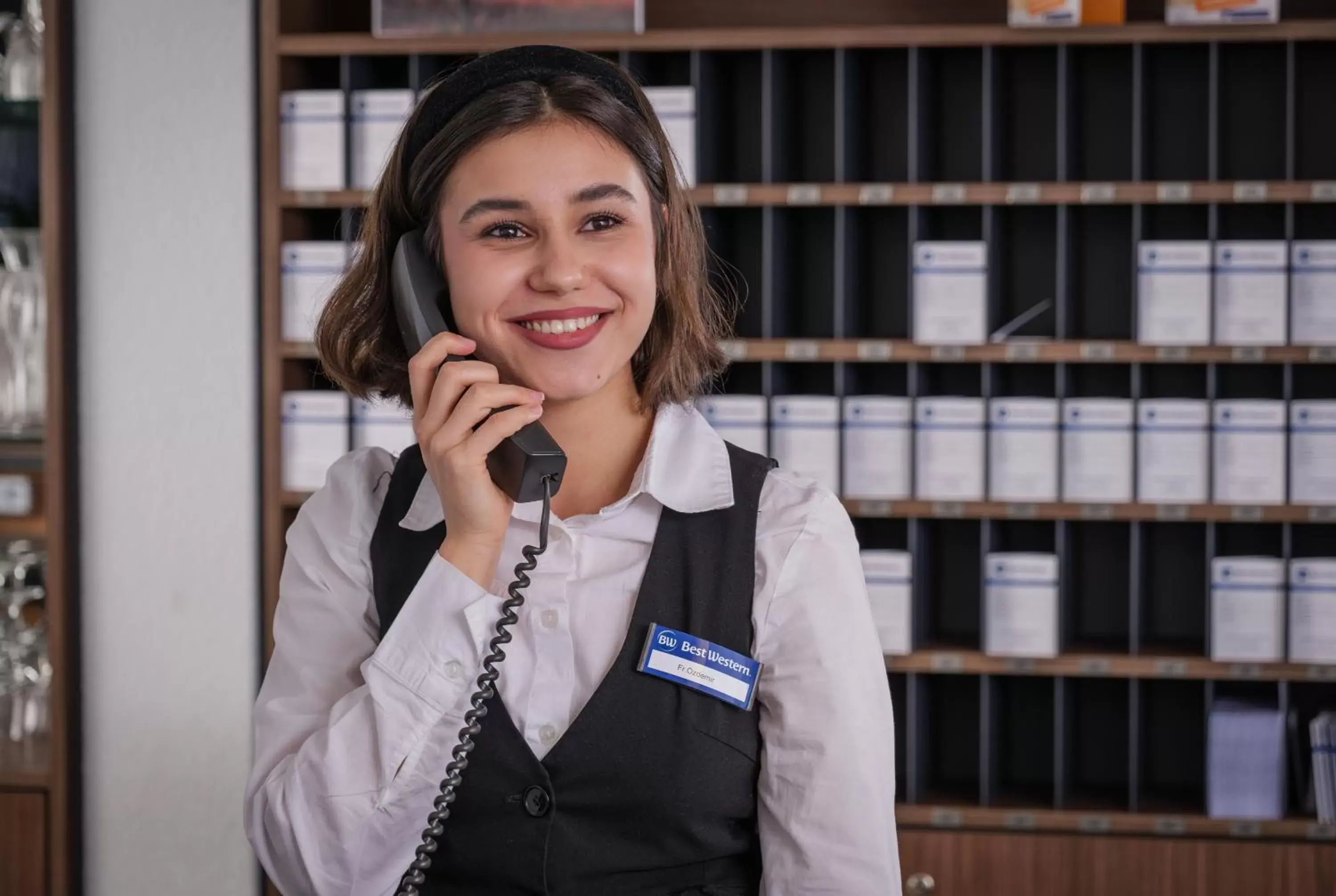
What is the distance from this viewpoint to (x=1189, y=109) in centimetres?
313

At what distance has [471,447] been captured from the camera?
1187 mm

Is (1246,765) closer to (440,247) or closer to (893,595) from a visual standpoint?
(893,595)

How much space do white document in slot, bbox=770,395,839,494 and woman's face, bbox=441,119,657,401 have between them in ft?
5.28

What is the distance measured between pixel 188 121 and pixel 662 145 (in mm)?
2079

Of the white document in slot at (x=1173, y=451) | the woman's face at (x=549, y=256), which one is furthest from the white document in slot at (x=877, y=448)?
the woman's face at (x=549, y=256)

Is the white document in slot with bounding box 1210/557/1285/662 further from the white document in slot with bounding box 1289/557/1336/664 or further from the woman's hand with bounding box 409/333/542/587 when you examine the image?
the woman's hand with bounding box 409/333/542/587

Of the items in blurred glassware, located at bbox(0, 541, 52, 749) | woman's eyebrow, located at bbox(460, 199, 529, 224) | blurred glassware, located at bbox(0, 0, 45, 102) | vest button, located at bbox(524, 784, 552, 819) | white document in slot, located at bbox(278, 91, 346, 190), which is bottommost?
blurred glassware, located at bbox(0, 541, 52, 749)

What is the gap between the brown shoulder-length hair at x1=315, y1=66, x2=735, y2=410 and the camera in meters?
1.26

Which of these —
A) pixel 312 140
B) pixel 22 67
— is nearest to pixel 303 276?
pixel 312 140

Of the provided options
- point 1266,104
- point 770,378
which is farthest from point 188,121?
point 1266,104

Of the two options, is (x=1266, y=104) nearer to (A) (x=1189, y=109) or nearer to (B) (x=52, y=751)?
(A) (x=1189, y=109)

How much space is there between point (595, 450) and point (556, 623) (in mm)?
205

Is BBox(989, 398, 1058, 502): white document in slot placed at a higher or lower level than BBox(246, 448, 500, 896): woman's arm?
higher

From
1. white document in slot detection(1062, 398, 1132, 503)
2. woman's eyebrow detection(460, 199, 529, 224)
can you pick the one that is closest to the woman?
woman's eyebrow detection(460, 199, 529, 224)
